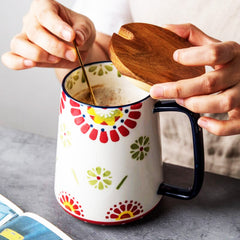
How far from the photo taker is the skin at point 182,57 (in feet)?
1.91

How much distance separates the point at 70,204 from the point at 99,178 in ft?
0.26

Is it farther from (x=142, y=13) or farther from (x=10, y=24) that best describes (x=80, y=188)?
(x=10, y=24)

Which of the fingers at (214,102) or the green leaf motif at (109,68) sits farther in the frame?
the green leaf motif at (109,68)

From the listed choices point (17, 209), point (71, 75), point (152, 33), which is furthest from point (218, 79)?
point (17, 209)

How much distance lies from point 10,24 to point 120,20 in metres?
1.00

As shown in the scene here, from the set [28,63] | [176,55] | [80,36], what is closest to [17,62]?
[28,63]

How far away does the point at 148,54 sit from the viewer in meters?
0.60

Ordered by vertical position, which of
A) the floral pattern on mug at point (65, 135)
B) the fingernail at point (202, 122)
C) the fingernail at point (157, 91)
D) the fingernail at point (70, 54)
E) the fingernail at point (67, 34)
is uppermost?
the fingernail at point (67, 34)

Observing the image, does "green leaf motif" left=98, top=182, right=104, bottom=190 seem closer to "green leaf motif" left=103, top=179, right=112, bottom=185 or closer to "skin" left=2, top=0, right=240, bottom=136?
"green leaf motif" left=103, top=179, right=112, bottom=185

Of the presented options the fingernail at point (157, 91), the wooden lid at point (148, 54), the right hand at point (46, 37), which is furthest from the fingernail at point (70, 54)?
the fingernail at point (157, 91)

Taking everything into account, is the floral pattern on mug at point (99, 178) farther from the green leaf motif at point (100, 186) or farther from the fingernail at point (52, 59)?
the fingernail at point (52, 59)

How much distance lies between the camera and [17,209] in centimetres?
70

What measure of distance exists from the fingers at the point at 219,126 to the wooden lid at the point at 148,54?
0.25 ft

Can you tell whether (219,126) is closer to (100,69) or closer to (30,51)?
(100,69)
